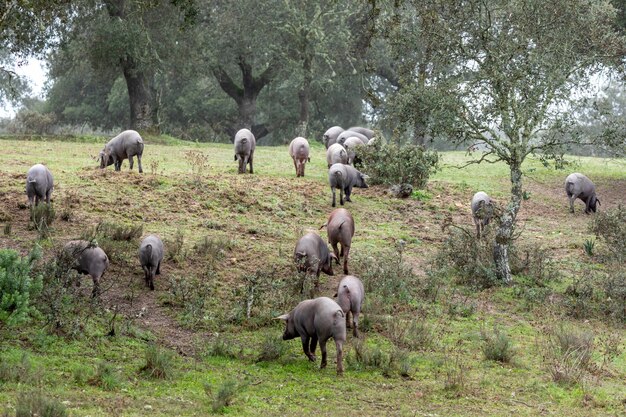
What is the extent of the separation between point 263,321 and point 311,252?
2.01 metres

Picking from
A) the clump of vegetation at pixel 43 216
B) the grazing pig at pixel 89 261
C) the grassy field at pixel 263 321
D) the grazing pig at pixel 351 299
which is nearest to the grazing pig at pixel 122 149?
the grassy field at pixel 263 321

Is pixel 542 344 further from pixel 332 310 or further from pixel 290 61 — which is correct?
pixel 290 61

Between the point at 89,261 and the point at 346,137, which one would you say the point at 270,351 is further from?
the point at 346,137

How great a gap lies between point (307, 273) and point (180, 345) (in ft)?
10.9

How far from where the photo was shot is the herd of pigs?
1125 centimetres

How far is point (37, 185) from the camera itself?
17.0 metres

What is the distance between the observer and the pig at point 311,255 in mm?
14711

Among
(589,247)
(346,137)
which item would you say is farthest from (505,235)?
(346,137)

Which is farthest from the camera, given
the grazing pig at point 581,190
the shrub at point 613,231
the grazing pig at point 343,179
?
the grazing pig at point 581,190

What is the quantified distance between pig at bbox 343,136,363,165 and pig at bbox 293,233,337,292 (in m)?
11.3

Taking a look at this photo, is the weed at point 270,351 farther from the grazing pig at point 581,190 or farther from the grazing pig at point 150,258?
the grazing pig at point 581,190

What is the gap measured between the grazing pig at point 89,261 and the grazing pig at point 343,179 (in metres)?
9.25

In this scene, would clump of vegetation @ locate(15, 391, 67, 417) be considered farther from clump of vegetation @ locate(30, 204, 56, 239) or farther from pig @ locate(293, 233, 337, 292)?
clump of vegetation @ locate(30, 204, 56, 239)

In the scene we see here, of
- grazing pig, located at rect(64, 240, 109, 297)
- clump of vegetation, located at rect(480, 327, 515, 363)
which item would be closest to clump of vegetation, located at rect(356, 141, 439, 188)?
clump of vegetation, located at rect(480, 327, 515, 363)
